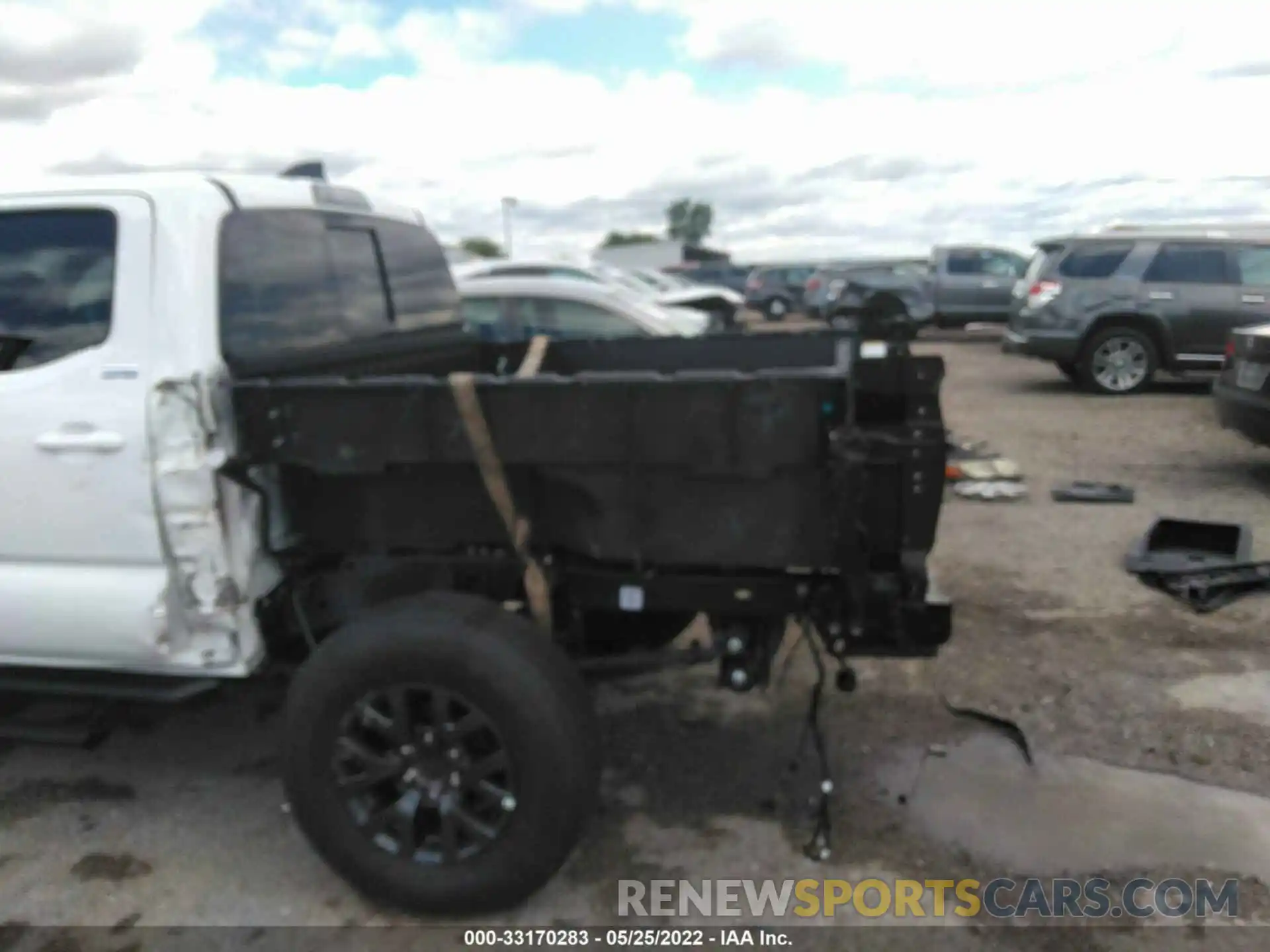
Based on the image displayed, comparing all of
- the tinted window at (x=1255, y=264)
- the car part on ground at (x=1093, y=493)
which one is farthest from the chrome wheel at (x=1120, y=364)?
A: the car part on ground at (x=1093, y=493)

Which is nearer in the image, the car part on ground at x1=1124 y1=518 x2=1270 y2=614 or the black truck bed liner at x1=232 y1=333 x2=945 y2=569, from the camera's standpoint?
the black truck bed liner at x1=232 y1=333 x2=945 y2=569

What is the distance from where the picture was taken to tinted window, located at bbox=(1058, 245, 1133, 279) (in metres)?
12.0

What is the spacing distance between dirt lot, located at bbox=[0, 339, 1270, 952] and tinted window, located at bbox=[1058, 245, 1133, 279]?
7.45 m

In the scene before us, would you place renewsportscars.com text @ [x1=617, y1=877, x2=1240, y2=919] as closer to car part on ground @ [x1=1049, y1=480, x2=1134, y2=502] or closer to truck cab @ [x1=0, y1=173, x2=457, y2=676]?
truck cab @ [x1=0, y1=173, x2=457, y2=676]

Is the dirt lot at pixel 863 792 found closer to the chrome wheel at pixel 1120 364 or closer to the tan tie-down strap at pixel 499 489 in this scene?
the tan tie-down strap at pixel 499 489

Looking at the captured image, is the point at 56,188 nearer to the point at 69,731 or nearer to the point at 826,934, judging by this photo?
the point at 69,731

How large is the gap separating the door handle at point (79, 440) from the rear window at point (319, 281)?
0.42 m

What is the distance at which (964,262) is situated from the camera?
20422 millimetres

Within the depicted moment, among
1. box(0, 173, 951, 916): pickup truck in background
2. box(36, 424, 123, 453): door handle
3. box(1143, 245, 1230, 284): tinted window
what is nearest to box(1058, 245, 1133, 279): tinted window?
box(1143, 245, 1230, 284): tinted window

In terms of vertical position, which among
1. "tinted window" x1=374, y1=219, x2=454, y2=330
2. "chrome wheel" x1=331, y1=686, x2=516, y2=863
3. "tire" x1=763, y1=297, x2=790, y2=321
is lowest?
"tire" x1=763, y1=297, x2=790, y2=321

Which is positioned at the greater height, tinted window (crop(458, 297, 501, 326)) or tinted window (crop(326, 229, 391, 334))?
tinted window (crop(326, 229, 391, 334))

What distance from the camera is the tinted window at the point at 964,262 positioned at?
20.3 metres

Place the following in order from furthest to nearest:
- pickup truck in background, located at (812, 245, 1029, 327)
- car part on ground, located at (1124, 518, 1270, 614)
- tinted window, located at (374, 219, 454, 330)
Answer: pickup truck in background, located at (812, 245, 1029, 327) → car part on ground, located at (1124, 518, 1270, 614) → tinted window, located at (374, 219, 454, 330)

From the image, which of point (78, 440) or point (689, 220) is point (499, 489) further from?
point (689, 220)
